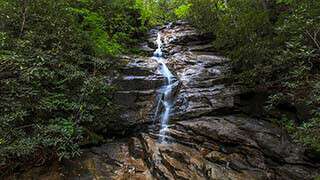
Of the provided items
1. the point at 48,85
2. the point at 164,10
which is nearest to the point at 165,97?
the point at 48,85

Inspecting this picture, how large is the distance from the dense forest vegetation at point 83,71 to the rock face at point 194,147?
1.52 feet

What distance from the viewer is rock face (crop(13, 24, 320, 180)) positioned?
7027 mm

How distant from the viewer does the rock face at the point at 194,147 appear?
7027mm

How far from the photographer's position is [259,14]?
962 centimetres

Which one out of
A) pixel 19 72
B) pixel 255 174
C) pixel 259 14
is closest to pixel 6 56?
pixel 19 72

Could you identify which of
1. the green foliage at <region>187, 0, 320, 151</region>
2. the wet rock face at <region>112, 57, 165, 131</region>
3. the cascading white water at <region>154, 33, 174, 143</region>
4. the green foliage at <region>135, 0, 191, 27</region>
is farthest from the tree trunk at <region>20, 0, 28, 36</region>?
the green foliage at <region>135, 0, 191, 27</region>

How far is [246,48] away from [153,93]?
10.3ft

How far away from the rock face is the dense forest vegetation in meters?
0.46

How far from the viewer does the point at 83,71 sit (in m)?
8.99

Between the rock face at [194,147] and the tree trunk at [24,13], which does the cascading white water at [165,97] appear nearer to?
the rock face at [194,147]

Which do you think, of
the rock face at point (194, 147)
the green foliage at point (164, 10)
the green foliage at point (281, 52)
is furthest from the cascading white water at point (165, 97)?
the green foliage at point (164, 10)

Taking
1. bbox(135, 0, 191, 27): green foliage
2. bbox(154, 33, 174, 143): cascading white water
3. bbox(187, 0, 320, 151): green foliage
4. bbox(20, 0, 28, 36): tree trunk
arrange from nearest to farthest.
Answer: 1. bbox(187, 0, 320, 151): green foliage
2. bbox(20, 0, 28, 36): tree trunk
3. bbox(154, 33, 174, 143): cascading white water
4. bbox(135, 0, 191, 27): green foliage

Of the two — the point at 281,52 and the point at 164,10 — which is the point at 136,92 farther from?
the point at 164,10

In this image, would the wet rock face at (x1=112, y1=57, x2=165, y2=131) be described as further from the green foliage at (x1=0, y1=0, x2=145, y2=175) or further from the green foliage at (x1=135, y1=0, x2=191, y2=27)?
the green foliage at (x1=135, y1=0, x2=191, y2=27)
